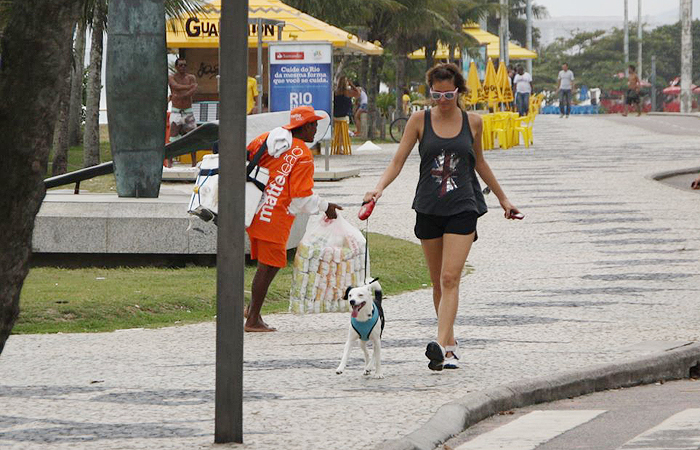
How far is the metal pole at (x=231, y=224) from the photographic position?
618 cm

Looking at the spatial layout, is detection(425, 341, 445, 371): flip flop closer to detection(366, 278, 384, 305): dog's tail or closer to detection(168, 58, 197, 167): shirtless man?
detection(366, 278, 384, 305): dog's tail

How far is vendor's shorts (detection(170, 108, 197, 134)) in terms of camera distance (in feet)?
83.7

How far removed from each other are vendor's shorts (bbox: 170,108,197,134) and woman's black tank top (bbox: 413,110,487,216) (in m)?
17.1

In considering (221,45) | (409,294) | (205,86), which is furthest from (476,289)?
(205,86)

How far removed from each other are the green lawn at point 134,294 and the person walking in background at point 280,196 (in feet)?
2.97

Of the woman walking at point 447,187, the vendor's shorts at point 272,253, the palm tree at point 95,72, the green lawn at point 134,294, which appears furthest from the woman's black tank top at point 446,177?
the palm tree at point 95,72

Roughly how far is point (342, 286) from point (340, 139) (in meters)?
24.2

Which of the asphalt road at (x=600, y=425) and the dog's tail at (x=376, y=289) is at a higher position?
the dog's tail at (x=376, y=289)

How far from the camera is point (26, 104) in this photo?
5.18m

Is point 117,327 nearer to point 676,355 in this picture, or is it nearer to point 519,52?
point 676,355

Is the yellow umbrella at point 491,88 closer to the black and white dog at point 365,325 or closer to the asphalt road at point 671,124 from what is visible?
the asphalt road at point 671,124

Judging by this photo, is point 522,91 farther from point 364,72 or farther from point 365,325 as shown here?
point 365,325

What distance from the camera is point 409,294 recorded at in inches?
494

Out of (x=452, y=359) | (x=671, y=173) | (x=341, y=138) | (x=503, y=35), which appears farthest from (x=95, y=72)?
(x=503, y=35)
